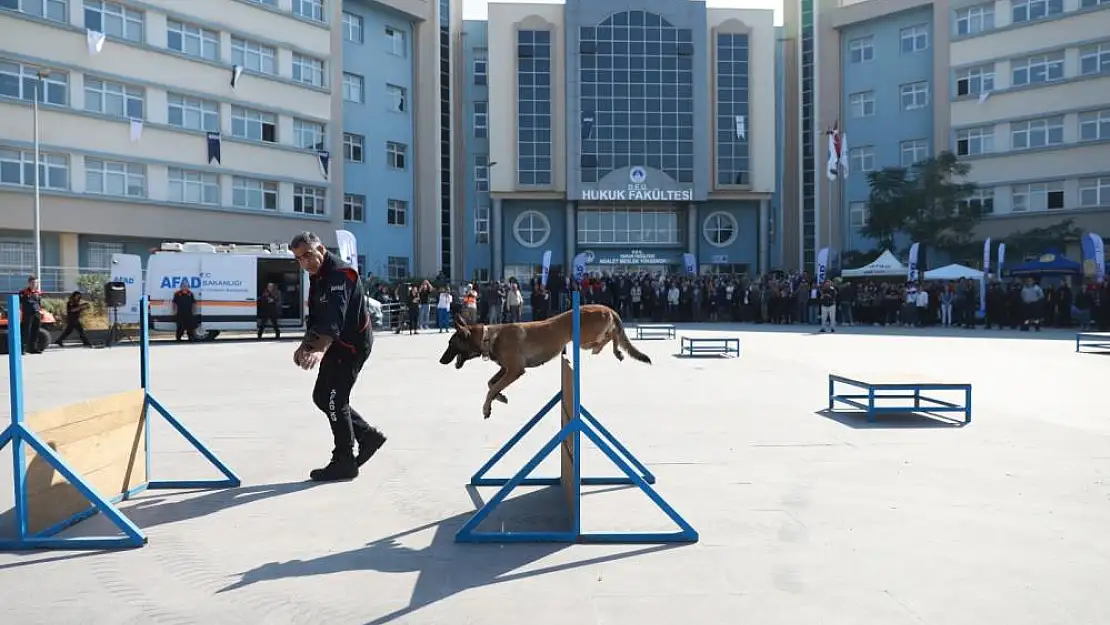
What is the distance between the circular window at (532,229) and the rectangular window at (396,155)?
924 cm

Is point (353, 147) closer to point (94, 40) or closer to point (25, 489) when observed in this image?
point (94, 40)

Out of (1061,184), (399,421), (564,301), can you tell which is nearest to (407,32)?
(564,301)

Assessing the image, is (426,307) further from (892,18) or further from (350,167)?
(892,18)

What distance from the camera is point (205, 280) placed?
26.3 metres

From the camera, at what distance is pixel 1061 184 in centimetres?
4709

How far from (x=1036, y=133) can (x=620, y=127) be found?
24108 millimetres

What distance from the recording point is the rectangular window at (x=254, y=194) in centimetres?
4278

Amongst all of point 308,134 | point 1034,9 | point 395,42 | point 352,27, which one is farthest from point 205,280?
point 1034,9

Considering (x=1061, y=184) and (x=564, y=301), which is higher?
(x=1061, y=184)

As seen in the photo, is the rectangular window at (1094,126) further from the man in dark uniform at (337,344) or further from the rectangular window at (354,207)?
the man in dark uniform at (337,344)

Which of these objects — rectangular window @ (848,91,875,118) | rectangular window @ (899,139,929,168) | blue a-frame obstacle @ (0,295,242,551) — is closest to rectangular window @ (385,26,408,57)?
rectangular window @ (848,91,875,118)

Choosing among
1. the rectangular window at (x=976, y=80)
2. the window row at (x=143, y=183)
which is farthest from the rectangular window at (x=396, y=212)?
the rectangular window at (x=976, y=80)

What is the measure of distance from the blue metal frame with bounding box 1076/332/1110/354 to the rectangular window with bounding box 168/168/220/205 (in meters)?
35.7

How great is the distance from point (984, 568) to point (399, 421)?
6942mm
